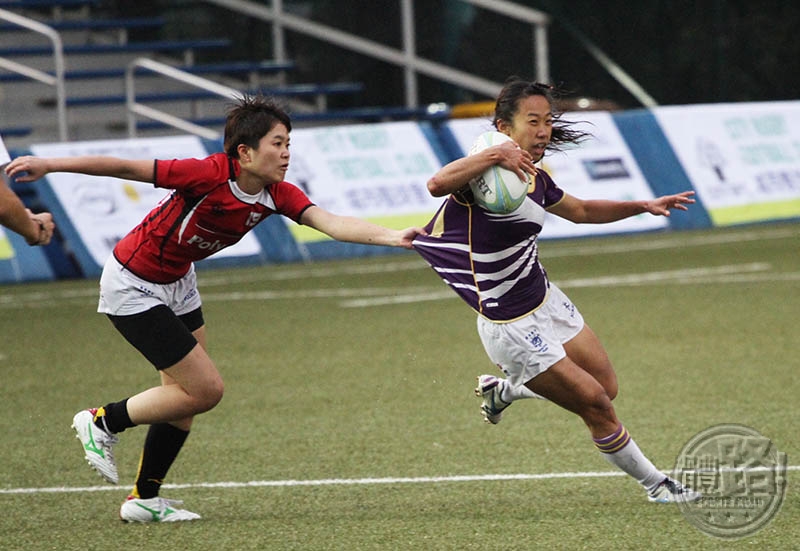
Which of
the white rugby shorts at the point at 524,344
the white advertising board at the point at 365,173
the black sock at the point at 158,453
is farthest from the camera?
the white advertising board at the point at 365,173

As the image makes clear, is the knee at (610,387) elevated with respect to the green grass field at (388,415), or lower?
elevated

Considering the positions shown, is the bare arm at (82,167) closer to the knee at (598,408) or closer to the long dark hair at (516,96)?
the long dark hair at (516,96)

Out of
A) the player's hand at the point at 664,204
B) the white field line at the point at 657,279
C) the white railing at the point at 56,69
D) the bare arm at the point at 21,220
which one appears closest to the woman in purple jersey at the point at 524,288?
the player's hand at the point at 664,204

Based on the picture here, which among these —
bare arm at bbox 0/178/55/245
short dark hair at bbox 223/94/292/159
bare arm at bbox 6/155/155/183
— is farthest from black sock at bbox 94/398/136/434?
short dark hair at bbox 223/94/292/159

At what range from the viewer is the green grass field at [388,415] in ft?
19.5

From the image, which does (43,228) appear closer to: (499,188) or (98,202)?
(499,188)

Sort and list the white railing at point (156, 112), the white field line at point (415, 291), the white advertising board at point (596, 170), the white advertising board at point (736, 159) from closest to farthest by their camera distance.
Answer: the white field line at point (415, 291)
the white advertising board at point (596, 170)
the white advertising board at point (736, 159)
the white railing at point (156, 112)

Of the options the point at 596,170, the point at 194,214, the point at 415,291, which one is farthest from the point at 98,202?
the point at 194,214

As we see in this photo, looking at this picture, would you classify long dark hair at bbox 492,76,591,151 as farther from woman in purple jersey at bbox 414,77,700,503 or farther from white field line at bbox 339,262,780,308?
white field line at bbox 339,262,780,308

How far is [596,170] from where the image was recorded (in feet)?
59.3

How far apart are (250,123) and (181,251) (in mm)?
639

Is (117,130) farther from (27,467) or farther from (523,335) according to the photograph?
(523,335)

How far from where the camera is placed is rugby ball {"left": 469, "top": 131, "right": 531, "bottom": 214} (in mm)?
5734

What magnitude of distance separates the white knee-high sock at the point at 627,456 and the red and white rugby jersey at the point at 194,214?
167 centimetres
